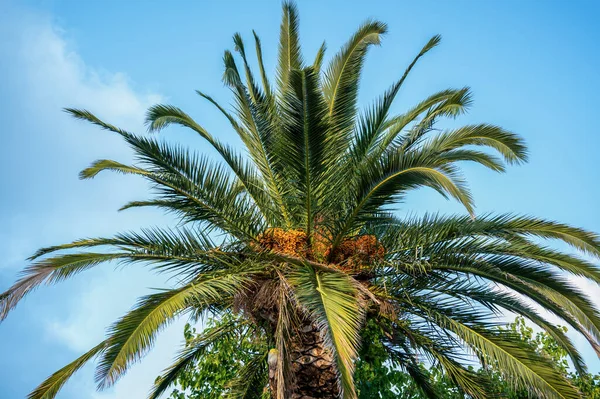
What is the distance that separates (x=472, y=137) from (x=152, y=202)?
4.89m

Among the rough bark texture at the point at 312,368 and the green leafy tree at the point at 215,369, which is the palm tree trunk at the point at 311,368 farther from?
the green leafy tree at the point at 215,369

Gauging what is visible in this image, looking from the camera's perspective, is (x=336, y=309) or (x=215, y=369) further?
(x=215, y=369)

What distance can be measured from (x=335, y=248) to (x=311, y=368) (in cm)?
168

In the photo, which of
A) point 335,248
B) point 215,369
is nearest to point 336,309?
point 335,248

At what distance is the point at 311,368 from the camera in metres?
9.16

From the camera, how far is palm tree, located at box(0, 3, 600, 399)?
8.47m

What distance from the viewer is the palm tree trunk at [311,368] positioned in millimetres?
9156

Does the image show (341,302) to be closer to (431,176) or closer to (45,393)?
(431,176)

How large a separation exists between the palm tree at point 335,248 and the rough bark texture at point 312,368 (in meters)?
0.02

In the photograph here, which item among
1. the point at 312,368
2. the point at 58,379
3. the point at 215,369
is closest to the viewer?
the point at 58,379

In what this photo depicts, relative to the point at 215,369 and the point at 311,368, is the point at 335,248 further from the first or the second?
the point at 215,369

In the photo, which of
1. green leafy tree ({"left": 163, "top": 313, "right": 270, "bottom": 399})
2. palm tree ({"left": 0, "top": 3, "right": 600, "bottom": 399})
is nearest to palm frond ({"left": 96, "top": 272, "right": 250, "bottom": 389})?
palm tree ({"left": 0, "top": 3, "right": 600, "bottom": 399})

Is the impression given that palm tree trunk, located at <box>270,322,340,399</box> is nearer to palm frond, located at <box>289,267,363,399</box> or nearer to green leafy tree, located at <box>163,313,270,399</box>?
palm frond, located at <box>289,267,363,399</box>

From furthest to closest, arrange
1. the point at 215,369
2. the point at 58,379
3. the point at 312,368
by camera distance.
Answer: the point at 215,369, the point at 312,368, the point at 58,379
